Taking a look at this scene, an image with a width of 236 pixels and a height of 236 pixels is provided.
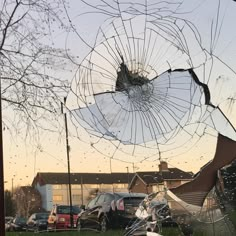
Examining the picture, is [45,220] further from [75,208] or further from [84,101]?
[84,101]

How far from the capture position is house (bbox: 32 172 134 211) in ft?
19.5

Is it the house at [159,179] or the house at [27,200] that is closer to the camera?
the house at [159,179]

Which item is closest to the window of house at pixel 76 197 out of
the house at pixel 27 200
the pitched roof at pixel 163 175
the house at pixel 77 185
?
the house at pixel 77 185

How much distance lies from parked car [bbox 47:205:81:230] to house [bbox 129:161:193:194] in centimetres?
73

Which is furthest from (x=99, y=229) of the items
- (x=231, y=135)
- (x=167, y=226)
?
(x=231, y=135)

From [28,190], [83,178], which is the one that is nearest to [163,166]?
[83,178]

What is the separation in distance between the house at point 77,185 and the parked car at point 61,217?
0.21 ft

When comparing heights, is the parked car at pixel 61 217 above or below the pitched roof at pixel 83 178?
below

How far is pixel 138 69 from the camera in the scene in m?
6.01

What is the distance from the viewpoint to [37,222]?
605 centimetres

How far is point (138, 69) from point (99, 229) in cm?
194

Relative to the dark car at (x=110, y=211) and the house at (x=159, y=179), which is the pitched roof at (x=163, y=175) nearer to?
the house at (x=159, y=179)

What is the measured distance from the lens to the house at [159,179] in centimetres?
591

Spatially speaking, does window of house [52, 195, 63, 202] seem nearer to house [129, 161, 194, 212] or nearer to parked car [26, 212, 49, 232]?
parked car [26, 212, 49, 232]
